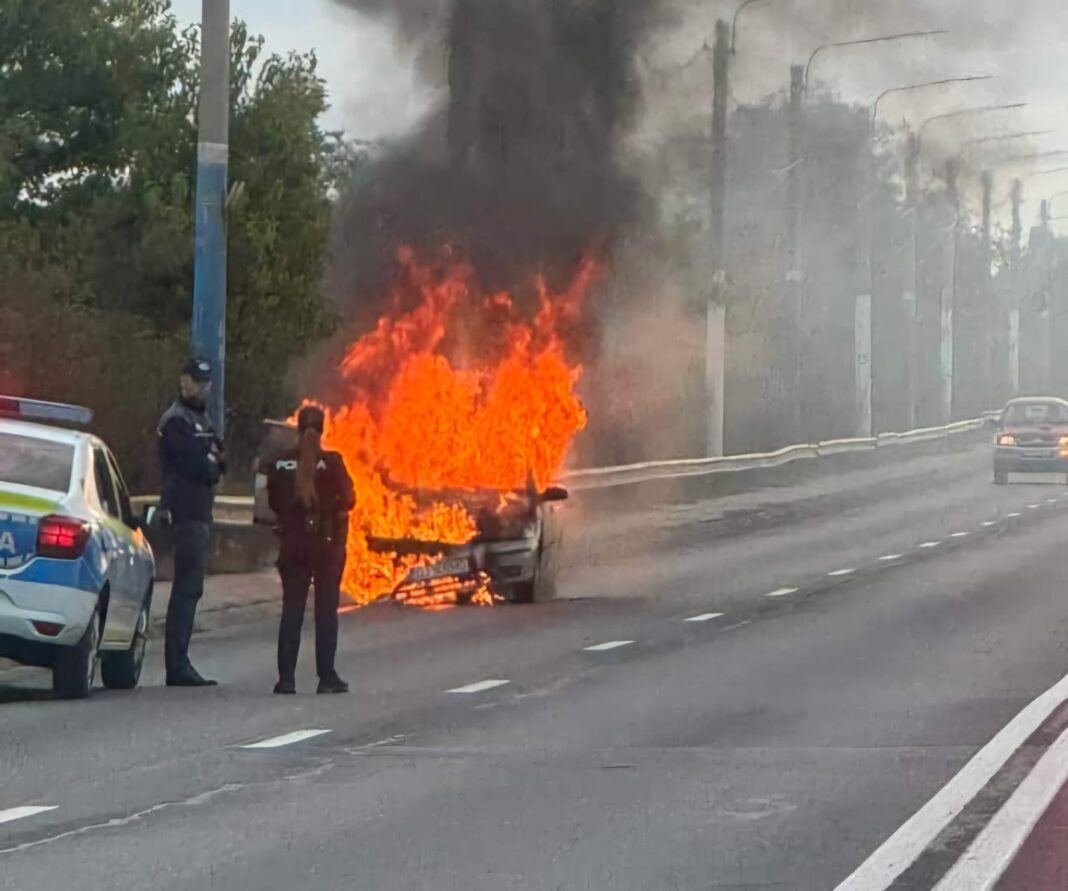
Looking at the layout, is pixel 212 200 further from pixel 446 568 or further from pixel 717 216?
pixel 717 216

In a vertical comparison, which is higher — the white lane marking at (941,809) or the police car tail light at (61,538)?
the police car tail light at (61,538)

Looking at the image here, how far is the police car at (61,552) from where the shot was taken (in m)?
12.9

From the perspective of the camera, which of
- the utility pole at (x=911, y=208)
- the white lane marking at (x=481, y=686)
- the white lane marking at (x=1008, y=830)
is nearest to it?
the white lane marking at (x=1008, y=830)

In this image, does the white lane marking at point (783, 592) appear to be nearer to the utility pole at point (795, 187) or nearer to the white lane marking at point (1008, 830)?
the white lane marking at point (1008, 830)

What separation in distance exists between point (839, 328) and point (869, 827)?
202 ft

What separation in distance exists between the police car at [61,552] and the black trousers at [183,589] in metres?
0.28

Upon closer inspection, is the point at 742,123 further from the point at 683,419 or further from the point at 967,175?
the point at 967,175

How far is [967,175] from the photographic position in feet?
230

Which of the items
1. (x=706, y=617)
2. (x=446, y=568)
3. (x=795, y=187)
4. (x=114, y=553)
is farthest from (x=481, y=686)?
(x=795, y=187)

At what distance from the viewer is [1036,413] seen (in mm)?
46094

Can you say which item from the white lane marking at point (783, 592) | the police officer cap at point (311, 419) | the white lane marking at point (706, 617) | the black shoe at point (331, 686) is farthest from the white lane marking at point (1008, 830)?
the white lane marking at point (783, 592)

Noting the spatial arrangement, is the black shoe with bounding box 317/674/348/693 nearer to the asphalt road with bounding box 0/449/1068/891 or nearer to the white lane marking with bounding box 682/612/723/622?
the asphalt road with bounding box 0/449/1068/891

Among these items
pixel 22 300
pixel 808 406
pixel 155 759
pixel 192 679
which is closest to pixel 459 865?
pixel 155 759

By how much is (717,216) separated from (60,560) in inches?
1011
